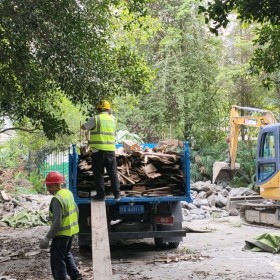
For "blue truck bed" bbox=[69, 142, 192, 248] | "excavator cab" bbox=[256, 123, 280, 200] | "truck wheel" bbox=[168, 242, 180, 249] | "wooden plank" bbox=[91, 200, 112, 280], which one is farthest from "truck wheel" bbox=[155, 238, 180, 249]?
"excavator cab" bbox=[256, 123, 280, 200]

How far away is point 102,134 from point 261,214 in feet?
24.7

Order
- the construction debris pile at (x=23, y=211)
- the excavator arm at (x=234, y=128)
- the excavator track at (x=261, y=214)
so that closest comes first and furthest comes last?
the excavator track at (x=261, y=214) < the construction debris pile at (x=23, y=211) < the excavator arm at (x=234, y=128)

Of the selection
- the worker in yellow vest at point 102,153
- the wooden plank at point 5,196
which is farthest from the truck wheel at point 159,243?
the wooden plank at point 5,196

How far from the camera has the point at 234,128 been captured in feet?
61.6

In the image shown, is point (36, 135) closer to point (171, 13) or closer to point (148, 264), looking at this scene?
point (171, 13)

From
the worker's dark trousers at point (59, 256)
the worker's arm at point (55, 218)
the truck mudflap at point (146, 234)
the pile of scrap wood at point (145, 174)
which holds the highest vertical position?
the pile of scrap wood at point (145, 174)

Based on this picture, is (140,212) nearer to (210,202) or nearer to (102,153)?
(102,153)

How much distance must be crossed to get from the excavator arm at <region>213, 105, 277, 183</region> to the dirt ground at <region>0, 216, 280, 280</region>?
5774 mm

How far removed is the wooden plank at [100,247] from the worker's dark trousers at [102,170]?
0.51m

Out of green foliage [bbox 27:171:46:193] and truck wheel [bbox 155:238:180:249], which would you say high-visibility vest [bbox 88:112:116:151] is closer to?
truck wheel [bbox 155:238:180:249]

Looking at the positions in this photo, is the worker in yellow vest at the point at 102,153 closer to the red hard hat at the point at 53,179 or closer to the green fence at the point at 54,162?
the red hard hat at the point at 53,179

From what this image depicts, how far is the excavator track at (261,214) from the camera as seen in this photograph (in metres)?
14.0

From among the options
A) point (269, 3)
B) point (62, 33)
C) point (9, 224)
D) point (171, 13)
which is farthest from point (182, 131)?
point (269, 3)

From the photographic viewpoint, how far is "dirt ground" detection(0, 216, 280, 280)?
7766 millimetres
